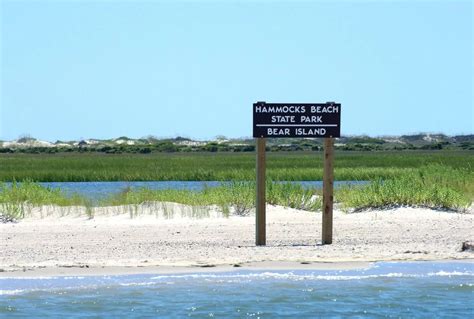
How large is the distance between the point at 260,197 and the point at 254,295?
3522mm

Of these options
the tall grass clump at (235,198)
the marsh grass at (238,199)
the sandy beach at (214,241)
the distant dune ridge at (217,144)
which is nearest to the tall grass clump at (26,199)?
the marsh grass at (238,199)

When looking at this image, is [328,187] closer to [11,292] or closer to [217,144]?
[11,292]

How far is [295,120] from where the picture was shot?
16328mm

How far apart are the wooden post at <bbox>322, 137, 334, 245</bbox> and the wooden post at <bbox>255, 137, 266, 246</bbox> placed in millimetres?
1055

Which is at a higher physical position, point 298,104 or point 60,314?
point 298,104

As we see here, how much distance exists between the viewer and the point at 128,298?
13.0 m

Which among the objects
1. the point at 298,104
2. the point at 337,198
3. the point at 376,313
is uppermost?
the point at 298,104

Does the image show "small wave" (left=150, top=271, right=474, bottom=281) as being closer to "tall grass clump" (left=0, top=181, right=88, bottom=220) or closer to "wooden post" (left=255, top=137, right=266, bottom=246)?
"wooden post" (left=255, top=137, right=266, bottom=246)

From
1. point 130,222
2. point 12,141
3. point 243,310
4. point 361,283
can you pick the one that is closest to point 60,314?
point 243,310

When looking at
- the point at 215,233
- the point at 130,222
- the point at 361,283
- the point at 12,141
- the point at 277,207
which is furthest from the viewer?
the point at 12,141

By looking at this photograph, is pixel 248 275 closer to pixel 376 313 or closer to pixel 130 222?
pixel 376 313

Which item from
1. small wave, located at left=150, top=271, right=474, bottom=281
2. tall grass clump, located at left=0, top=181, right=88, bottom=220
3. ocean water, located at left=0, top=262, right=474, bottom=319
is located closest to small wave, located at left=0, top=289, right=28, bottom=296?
ocean water, located at left=0, top=262, right=474, bottom=319

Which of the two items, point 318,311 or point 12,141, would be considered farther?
point 12,141

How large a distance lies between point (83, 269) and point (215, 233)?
4544 mm
